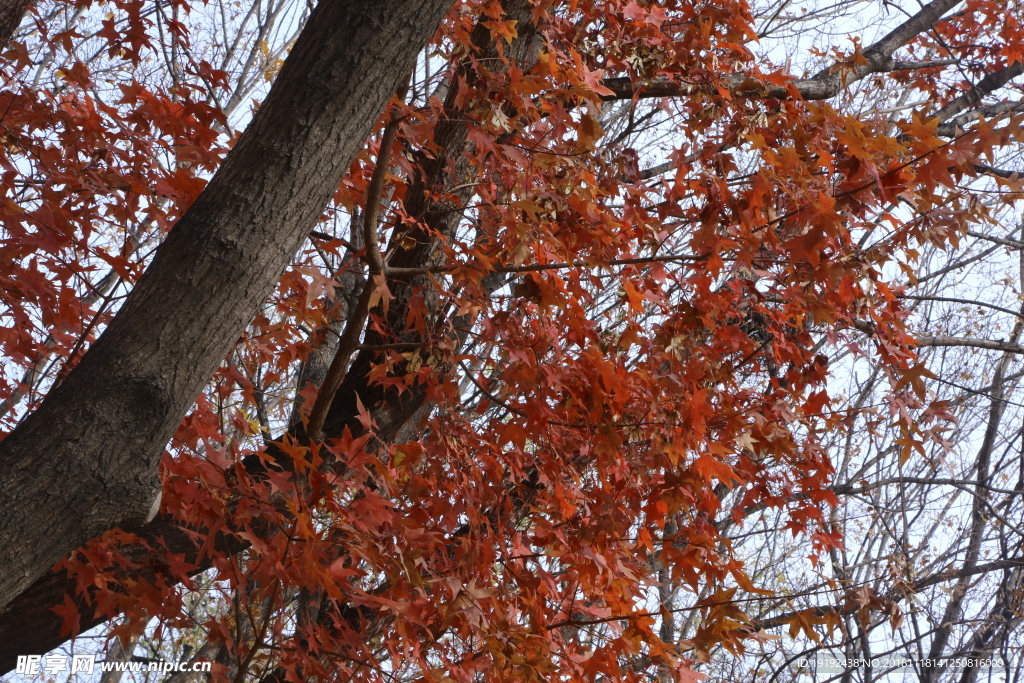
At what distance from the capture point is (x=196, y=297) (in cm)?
174

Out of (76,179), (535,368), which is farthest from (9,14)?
(535,368)

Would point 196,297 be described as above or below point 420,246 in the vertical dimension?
below

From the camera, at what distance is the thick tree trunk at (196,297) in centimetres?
160

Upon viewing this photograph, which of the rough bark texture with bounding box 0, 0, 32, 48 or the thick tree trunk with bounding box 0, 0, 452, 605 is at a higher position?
the rough bark texture with bounding box 0, 0, 32, 48

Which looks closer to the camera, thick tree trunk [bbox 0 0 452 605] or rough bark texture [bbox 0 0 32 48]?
thick tree trunk [bbox 0 0 452 605]

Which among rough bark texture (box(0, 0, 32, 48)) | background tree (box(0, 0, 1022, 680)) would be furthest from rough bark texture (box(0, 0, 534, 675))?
rough bark texture (box(0, 0, 32, 48))

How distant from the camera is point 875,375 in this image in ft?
25.1

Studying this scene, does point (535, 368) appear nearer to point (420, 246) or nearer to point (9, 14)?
point (420, 246)

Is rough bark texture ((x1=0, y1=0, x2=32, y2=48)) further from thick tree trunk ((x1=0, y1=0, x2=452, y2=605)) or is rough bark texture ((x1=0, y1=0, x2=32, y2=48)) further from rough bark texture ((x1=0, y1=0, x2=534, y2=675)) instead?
rough bark texture ((x1=0, y1=0, x2=534, y2=675))

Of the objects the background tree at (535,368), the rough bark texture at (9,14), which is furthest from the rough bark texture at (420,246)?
the rough bark texture at (9,14)

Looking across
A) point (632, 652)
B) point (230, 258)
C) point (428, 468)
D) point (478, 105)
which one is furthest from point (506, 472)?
point (230, 258)

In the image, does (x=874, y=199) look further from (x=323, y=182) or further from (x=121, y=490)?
(x=121, y=490)

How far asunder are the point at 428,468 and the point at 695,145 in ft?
8.01

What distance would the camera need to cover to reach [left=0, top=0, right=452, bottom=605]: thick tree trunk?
63.1 inches
